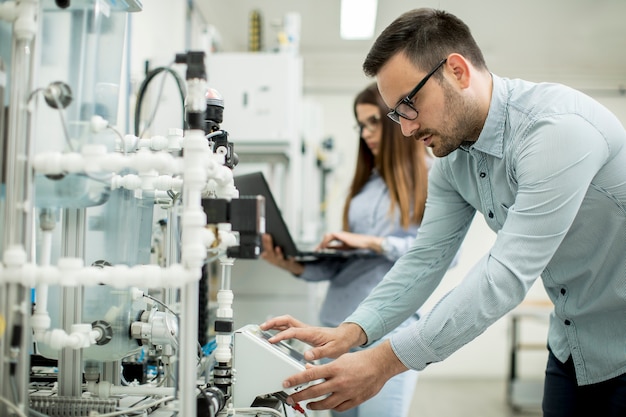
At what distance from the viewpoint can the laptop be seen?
1620 millimetres

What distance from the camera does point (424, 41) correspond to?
1.07m

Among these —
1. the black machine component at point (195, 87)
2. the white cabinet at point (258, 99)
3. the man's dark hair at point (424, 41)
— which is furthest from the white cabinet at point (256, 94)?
the black machine component at point (195, 87)

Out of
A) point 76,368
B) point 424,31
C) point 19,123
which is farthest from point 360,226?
point 19,123

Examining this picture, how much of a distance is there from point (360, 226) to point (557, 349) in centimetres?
75

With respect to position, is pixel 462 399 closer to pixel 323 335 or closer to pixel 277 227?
pixel 277 227

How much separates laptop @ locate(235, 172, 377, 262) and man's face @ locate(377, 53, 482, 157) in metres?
0.60

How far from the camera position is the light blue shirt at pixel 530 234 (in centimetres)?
96

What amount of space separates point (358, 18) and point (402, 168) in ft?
8.10

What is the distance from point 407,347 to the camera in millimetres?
972

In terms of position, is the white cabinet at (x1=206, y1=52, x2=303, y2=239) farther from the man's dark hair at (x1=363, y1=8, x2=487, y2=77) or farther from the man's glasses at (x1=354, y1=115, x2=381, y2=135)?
the man's dark hair at (x1=363, y1=8, x2=487, y2=77)

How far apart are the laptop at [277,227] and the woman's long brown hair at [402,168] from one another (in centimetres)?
18

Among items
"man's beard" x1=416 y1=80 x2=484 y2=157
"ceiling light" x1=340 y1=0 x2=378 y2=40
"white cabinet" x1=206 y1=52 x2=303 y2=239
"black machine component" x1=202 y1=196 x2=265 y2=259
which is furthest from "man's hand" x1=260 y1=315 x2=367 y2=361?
"ceiling light" x1=340 y1=0 x2=378 y2=40

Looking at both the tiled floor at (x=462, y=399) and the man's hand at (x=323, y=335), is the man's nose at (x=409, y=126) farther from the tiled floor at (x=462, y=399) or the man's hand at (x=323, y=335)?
the tiled floor at (x=462, y=399)

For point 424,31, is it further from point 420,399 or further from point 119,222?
point 420,399
